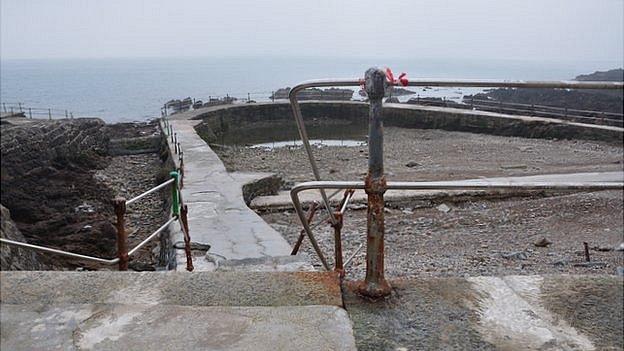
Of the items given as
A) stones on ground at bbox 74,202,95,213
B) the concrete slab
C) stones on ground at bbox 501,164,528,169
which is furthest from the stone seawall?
the concrete slab

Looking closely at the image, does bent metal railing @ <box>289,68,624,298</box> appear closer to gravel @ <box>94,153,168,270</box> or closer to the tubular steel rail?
gravel @ <box>94,153,168,270</box>

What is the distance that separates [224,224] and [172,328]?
16.8 feet

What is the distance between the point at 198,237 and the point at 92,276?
4.02 metres

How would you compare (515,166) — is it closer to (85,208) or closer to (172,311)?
(85,208)

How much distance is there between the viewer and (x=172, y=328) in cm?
195

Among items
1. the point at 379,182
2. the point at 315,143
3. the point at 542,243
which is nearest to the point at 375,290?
the point at 379,182

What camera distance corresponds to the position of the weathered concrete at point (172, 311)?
6.18 ft

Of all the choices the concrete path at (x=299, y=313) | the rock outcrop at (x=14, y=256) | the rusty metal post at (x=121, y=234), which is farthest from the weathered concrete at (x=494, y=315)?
the rock outcrop at (x=14, y=256)

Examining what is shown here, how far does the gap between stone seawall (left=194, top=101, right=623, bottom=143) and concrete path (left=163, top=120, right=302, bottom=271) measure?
11.5 metres

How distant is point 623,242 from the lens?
679cm

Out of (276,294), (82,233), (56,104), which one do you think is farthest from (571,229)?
(56,104)

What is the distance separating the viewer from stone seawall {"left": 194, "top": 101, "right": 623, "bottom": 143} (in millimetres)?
18375

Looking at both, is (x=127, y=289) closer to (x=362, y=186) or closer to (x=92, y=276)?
(x=92, y=276)

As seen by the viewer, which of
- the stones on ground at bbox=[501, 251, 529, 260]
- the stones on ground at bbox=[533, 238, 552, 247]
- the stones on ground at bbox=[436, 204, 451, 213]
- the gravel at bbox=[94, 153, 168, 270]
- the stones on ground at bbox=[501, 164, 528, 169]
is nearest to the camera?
the stones on ground at bbox=[501, 251, 529, 260]
